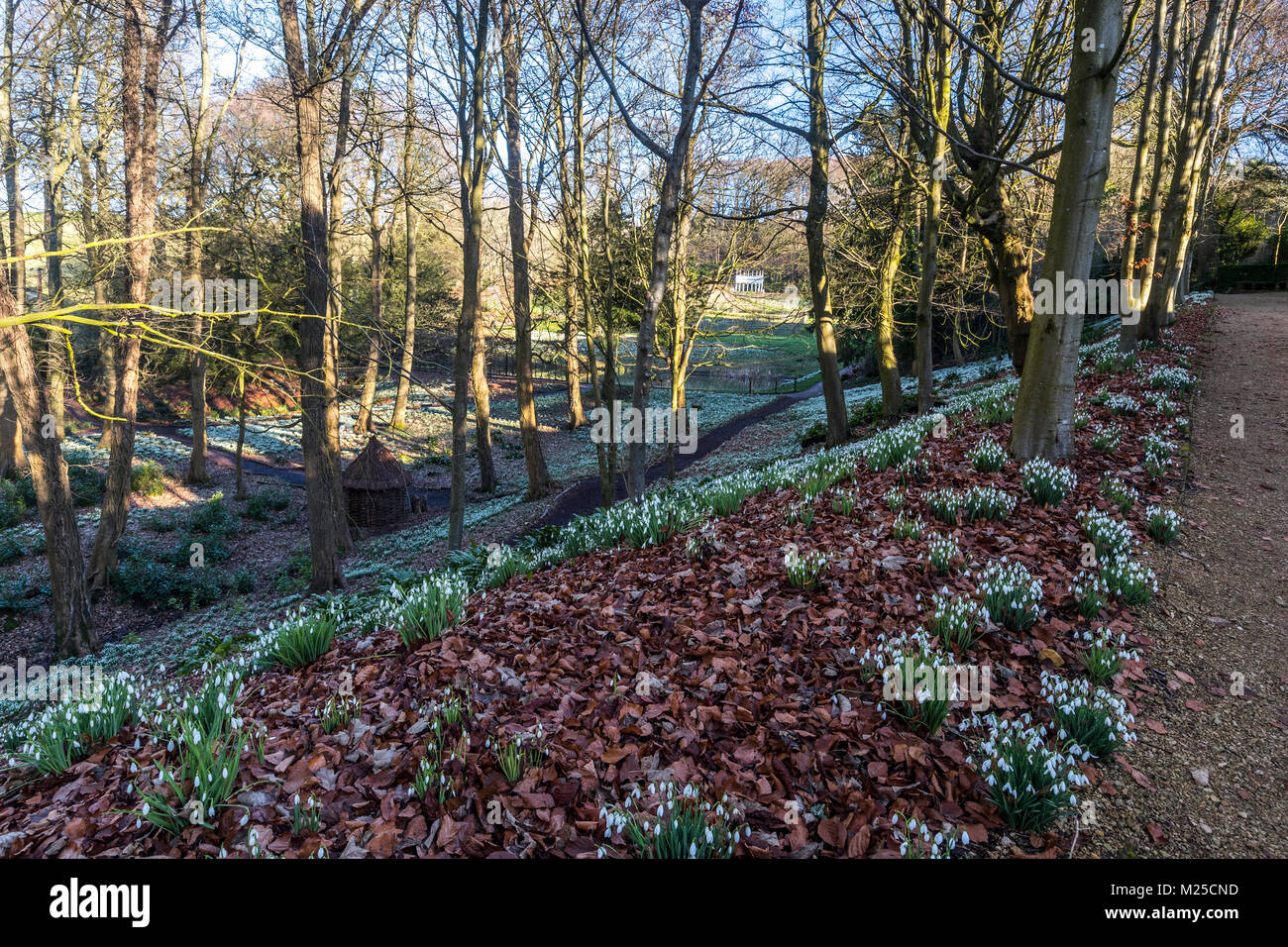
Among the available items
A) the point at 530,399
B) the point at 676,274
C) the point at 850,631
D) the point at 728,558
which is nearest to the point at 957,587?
the point at 850,631

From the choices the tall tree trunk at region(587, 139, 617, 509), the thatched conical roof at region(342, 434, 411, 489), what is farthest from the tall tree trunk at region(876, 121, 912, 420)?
the thatched conical roof at region(342, 434, 411, 489)

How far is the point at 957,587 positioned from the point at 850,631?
0.95 m

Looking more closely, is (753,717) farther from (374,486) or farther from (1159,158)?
(374,486)

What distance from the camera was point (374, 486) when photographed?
50.6 ft

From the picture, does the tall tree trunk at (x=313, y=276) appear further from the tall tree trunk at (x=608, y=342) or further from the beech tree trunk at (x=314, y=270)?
the tall tree trunk at (x=608, y=342)

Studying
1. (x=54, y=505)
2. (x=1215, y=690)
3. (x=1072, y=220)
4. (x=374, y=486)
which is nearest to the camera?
(x=1215, y=690)

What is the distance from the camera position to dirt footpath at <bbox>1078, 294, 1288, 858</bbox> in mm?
2586

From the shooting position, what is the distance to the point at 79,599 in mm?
9039

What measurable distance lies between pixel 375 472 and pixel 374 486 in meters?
0.37

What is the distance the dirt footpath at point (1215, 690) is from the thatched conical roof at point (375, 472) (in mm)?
14647

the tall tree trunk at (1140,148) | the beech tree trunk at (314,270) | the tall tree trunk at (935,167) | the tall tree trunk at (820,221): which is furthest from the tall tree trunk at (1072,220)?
the beech tree trunk at (314,270)

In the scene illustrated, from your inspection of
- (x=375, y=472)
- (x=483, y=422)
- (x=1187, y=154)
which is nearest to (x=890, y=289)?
(x=1187, y=154)
